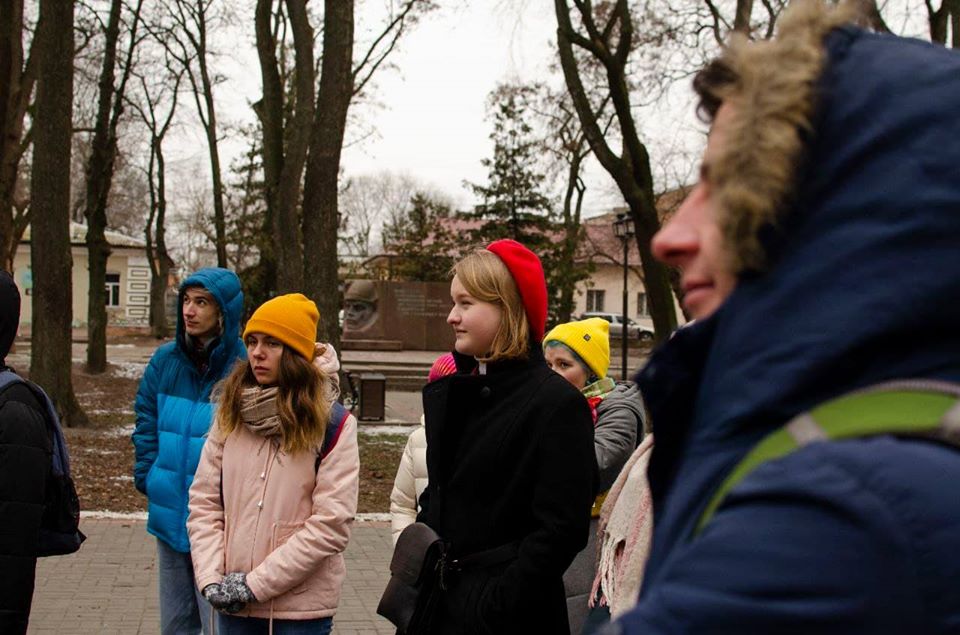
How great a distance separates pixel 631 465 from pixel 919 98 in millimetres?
2260

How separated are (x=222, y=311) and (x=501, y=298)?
1965mm

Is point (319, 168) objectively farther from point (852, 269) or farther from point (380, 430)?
point (852, 269)

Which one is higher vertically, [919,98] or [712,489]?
[919,98]

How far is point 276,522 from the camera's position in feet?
12.2

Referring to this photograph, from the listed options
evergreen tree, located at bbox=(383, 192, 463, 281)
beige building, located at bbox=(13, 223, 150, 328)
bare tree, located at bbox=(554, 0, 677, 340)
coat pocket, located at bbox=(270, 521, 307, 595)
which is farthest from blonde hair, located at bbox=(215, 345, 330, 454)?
beige building, located at bbox=(13, 223, 150, 328)

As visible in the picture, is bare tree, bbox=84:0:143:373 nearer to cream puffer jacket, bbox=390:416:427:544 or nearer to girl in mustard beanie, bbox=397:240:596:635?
cream puffer jacket, bbox=390:416:427:544

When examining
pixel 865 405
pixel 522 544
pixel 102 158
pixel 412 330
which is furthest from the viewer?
pixel 412 330

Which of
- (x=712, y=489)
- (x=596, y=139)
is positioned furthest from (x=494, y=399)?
(x=596, y=139)

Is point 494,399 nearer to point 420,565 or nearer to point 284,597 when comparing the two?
point 420,565

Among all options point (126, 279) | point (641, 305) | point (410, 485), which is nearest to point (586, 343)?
point (410, 485)

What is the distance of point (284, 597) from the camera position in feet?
12.1

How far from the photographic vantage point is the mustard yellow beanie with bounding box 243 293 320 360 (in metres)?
3.92

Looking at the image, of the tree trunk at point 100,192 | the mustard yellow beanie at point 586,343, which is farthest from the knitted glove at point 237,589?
the tree trunk at point 100,192

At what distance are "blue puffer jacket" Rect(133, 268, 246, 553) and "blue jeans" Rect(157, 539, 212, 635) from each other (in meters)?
0.09
